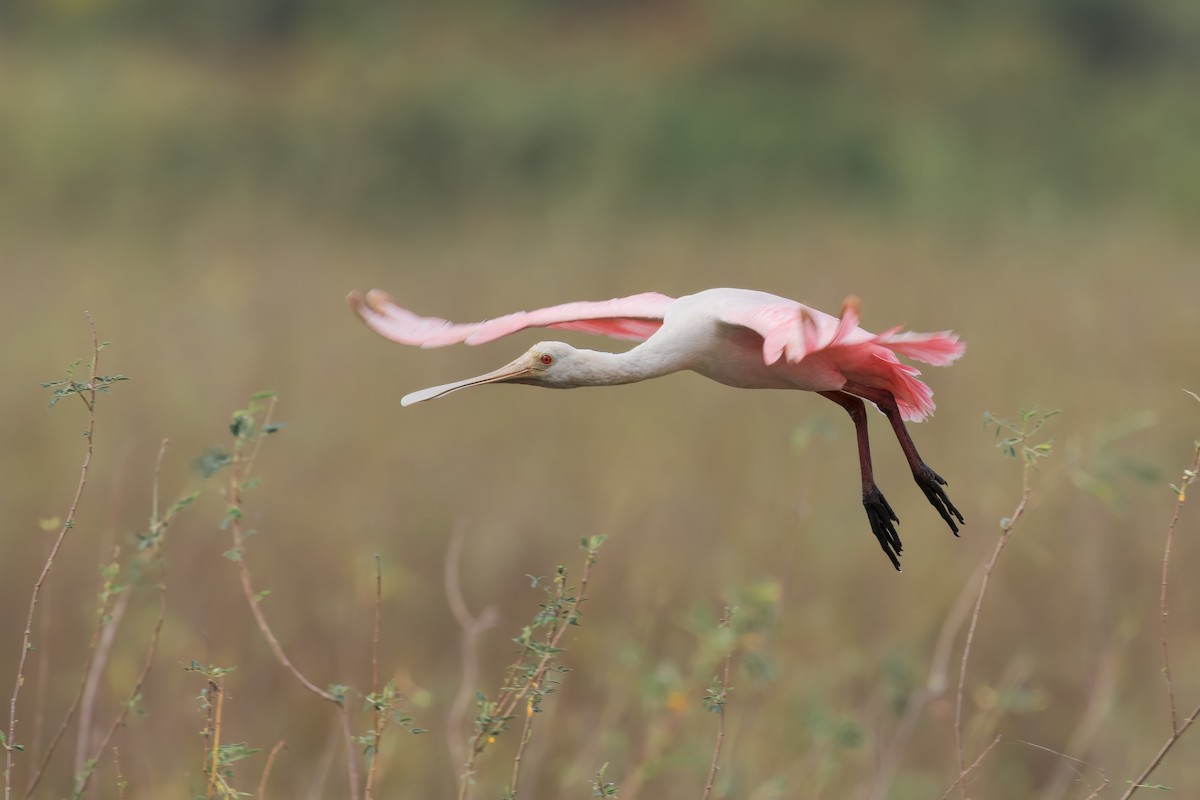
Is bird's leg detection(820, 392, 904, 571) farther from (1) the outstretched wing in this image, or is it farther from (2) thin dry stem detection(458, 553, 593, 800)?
(2) thin dry stem detection(458, 553, 593, 800)

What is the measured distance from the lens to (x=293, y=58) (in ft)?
53.2

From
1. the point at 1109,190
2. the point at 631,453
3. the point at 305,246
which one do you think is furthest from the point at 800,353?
the point at 1109,190

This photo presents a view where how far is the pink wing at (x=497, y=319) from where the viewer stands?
2336mm

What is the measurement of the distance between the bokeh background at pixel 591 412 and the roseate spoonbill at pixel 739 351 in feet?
2.25

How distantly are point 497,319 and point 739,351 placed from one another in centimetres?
39

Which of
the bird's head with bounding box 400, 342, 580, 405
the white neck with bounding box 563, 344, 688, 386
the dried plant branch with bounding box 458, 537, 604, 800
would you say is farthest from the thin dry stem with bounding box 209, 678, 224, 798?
the white neck with bounding box 563, 344, 688, 386

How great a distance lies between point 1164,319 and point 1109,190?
7.05m

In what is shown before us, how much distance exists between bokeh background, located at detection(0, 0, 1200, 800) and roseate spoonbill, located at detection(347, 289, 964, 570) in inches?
27.1

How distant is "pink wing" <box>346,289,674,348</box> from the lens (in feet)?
7.66

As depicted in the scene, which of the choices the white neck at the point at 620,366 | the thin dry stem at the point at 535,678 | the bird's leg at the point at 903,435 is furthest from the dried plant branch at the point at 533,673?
the bird's leg at the point at 903,435

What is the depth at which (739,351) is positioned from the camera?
2.17 meters

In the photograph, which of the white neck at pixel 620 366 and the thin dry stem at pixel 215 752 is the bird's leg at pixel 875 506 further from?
the thin dry stem at pixel 215 752

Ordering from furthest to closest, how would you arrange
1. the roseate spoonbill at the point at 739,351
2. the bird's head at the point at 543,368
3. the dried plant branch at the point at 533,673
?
the bird's head at the point at 543,368, the dried plant branch at the point at 533,673, the roseate spoonbill at the point at 739,351

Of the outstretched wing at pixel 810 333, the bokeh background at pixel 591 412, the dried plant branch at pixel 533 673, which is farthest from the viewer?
the bokeh background at pixel 591 412
